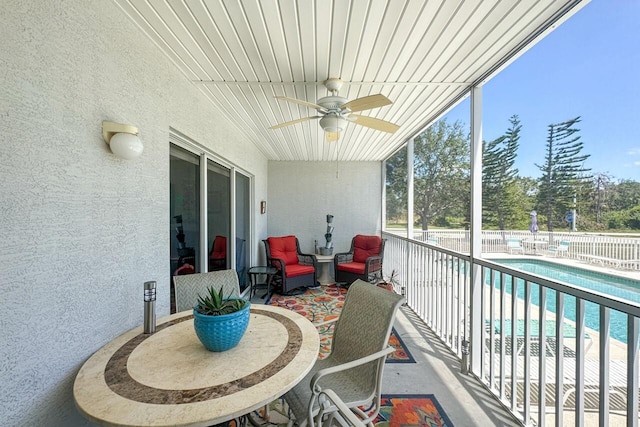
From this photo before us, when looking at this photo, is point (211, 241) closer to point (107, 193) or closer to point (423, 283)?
point (107, 193)

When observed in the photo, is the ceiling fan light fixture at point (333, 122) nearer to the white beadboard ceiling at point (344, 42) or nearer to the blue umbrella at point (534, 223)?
the white beadboard ceiling at point (344, 42)

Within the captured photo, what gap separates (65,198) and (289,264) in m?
4.07

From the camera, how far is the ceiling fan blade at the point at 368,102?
194 cm

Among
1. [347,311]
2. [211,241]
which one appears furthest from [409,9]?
[211,241]

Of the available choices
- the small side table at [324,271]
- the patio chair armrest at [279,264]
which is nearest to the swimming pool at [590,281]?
the patio chair armrest at [279,264]

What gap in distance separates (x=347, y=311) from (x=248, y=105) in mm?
2430

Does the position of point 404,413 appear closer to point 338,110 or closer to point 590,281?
point 590,281

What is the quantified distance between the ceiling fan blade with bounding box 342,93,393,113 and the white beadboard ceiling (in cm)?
29

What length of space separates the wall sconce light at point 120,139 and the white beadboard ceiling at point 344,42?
74 cm

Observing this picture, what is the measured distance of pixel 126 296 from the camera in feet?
5.02

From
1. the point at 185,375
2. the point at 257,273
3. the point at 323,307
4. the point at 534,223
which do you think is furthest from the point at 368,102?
the point at 257,273

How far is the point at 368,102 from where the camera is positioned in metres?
2.05

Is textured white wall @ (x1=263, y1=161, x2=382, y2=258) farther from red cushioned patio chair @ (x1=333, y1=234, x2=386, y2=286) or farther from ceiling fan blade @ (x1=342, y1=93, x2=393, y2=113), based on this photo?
ceiling fan blade @ (x1=342, y1=93, x2=393, y2=113)

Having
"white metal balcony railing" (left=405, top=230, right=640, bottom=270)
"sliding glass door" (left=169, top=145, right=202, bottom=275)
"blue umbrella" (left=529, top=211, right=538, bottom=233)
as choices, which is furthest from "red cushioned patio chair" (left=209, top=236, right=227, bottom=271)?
"blue umbrella" (left=529, top=211, right=538, bottom=233)
